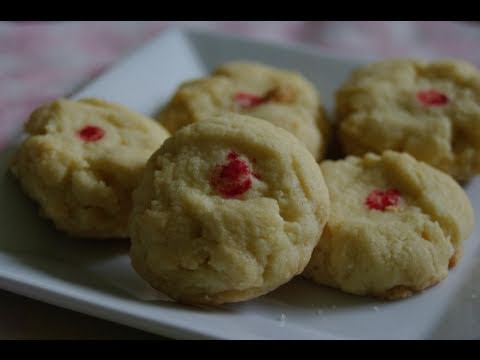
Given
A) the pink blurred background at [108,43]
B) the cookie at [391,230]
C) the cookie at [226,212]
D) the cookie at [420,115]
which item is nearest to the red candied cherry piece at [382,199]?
the cookie at [391,230]

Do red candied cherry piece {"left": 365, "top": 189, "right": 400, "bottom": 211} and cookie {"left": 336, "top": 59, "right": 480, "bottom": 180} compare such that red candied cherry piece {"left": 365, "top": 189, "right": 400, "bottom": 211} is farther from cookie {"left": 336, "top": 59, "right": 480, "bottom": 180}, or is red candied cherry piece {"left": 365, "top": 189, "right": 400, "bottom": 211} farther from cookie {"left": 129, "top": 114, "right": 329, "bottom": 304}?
cookie {"left": 336, "top": 59, "right": 480, "bottom": 180}

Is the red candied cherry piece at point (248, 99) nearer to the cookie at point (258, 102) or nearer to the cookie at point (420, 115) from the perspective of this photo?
the cookie at point (258, 102)

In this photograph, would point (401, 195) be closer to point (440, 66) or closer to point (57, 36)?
point (440, 66)

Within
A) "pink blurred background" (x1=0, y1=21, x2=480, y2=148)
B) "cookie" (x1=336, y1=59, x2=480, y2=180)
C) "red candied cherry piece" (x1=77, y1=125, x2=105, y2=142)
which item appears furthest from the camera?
"pink blurred background" (x1=0, y1=21, x2=480, y2=148)

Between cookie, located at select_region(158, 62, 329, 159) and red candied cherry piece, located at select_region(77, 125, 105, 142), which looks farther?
cookie, located at select_region(158, 62, 329, 159)

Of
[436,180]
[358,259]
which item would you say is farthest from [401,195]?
[358,259]

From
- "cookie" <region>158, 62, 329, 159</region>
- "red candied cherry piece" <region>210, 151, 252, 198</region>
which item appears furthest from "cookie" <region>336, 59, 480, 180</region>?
"red candied cherry piece" <region>210, 151, 252, 198</region>

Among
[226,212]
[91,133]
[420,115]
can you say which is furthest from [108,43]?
[226,212]
